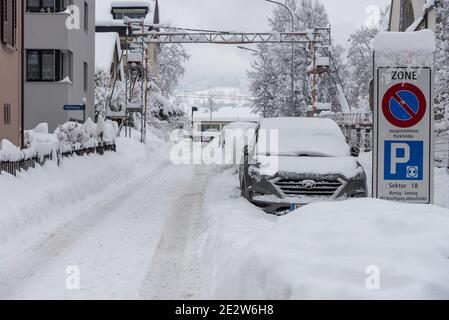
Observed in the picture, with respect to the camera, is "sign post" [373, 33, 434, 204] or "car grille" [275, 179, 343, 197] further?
"car grille" [275, 179, 343, 197]

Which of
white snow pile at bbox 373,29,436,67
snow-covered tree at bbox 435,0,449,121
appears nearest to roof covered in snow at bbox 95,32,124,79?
snow-covered tree at bbox 435,0,449,121

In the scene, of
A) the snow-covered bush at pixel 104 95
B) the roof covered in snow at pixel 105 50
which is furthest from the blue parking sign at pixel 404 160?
the roof covered in snow at pixel 105 50

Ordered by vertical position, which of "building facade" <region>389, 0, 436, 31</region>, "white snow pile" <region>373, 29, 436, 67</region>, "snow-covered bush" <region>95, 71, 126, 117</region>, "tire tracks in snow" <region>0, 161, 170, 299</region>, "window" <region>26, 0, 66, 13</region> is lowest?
"tire tracks in snow" <region>0, 161, 170, 299</region>

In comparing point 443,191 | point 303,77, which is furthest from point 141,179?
point 303,77

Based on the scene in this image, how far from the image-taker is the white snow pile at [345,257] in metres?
3.94

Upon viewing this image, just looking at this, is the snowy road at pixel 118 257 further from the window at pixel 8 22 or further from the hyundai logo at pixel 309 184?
the window at pixel 8 22

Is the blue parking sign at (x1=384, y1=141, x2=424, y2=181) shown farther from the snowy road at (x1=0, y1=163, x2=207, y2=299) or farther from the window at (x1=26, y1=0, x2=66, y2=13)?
the window at (x1=26, y1=0, x2=66, y2=13)

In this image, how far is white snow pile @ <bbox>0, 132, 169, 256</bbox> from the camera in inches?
373

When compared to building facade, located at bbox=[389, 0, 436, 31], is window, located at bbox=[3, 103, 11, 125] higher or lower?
lower

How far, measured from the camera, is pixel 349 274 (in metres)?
4.15

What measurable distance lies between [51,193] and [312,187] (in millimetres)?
5082

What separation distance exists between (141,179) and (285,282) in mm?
15788

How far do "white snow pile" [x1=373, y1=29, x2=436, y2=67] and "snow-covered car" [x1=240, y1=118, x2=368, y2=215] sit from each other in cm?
→ 298
